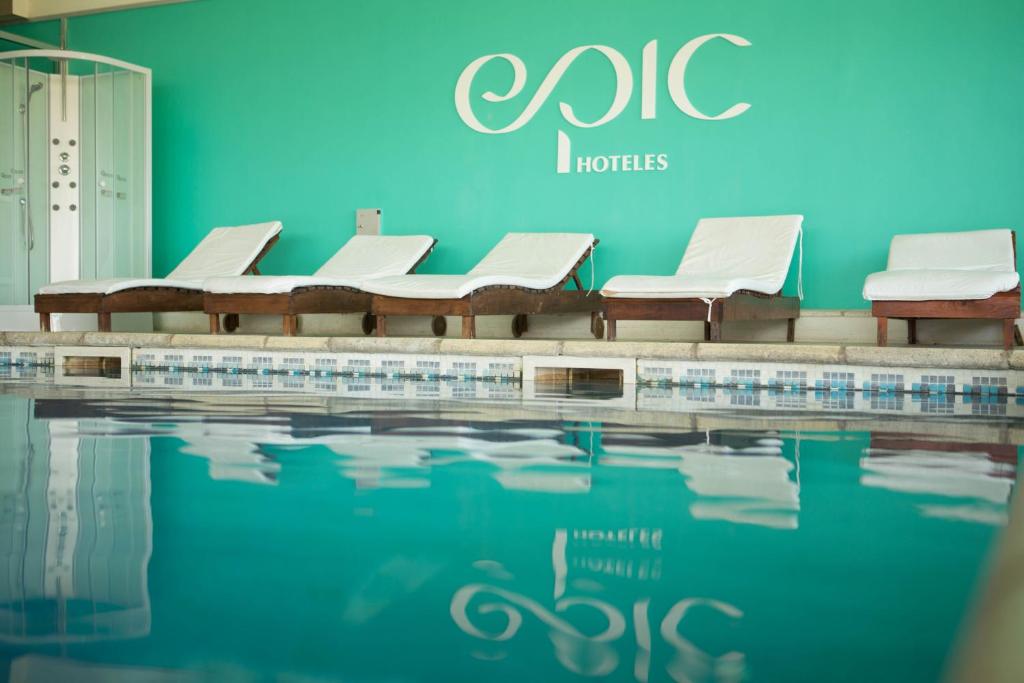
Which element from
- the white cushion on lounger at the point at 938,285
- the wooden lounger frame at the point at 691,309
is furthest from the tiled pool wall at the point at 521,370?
A: the white cushion on lounger at the point at 938,285

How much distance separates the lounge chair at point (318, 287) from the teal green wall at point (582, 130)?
724 mm

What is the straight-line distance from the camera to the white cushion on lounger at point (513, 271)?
6.28m

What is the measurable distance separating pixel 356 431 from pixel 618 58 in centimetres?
532

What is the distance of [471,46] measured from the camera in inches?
326

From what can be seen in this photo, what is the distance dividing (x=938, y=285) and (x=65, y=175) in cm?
728

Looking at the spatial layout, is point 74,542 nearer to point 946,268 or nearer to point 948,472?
point 948,472

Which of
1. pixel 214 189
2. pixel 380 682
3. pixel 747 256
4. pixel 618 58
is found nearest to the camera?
pixel 380 682

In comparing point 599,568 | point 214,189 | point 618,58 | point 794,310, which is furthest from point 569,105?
point 599,568

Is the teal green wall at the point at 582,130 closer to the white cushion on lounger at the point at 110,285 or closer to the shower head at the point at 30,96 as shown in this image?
the shower head at the point at 30,96

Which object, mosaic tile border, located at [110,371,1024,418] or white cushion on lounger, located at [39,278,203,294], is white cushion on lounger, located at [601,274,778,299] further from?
white cushion on lounger, located at [39,278,203,294]

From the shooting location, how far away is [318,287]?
6988 millimetres

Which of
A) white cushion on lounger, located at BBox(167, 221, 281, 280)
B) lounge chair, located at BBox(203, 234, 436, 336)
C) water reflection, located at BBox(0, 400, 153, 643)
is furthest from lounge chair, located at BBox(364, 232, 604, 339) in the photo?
water reflection, located at BBox(0, 400, 153, 643)

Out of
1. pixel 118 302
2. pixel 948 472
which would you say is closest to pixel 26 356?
pixel 118 302

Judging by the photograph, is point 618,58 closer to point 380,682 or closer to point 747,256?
point 747,256
